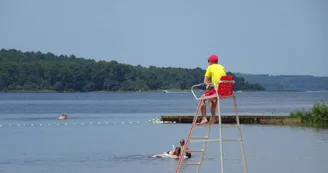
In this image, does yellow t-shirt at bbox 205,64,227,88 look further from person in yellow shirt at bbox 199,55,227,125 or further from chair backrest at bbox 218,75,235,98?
chair backrest at bbox 218,75,235,98

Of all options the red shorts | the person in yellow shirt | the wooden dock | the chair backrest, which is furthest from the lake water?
the chair backrest

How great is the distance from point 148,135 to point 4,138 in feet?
29.0

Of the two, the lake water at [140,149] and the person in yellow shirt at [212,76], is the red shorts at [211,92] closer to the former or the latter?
the person in yellow shirt at [212,76]

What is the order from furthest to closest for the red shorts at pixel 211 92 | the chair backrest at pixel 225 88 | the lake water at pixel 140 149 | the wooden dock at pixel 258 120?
1. the wooden dock at pixel 258 120
2. the lake water at pixel 140 149
3. the red shorts at pixel 211 92
4. the chair backrest at pixel 225 88

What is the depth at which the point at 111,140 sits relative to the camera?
168 ft

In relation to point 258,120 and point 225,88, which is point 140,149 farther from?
point 225,88

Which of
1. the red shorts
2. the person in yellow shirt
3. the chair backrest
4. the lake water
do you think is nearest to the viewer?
the chair backrest

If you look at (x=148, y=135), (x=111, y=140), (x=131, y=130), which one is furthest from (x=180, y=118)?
(x=111, y=140)

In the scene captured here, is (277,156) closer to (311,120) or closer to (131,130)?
(311,120)

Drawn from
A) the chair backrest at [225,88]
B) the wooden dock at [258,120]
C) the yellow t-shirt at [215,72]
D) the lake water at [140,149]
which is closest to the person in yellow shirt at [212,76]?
the yellow t-shirt at [215,72]

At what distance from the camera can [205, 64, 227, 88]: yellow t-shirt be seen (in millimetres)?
18172

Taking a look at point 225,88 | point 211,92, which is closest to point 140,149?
point 211,92

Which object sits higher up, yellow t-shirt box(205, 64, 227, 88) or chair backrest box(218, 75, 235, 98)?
yellow t-shirt box(205, 64, 227, 88)

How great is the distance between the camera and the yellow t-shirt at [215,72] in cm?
1817
